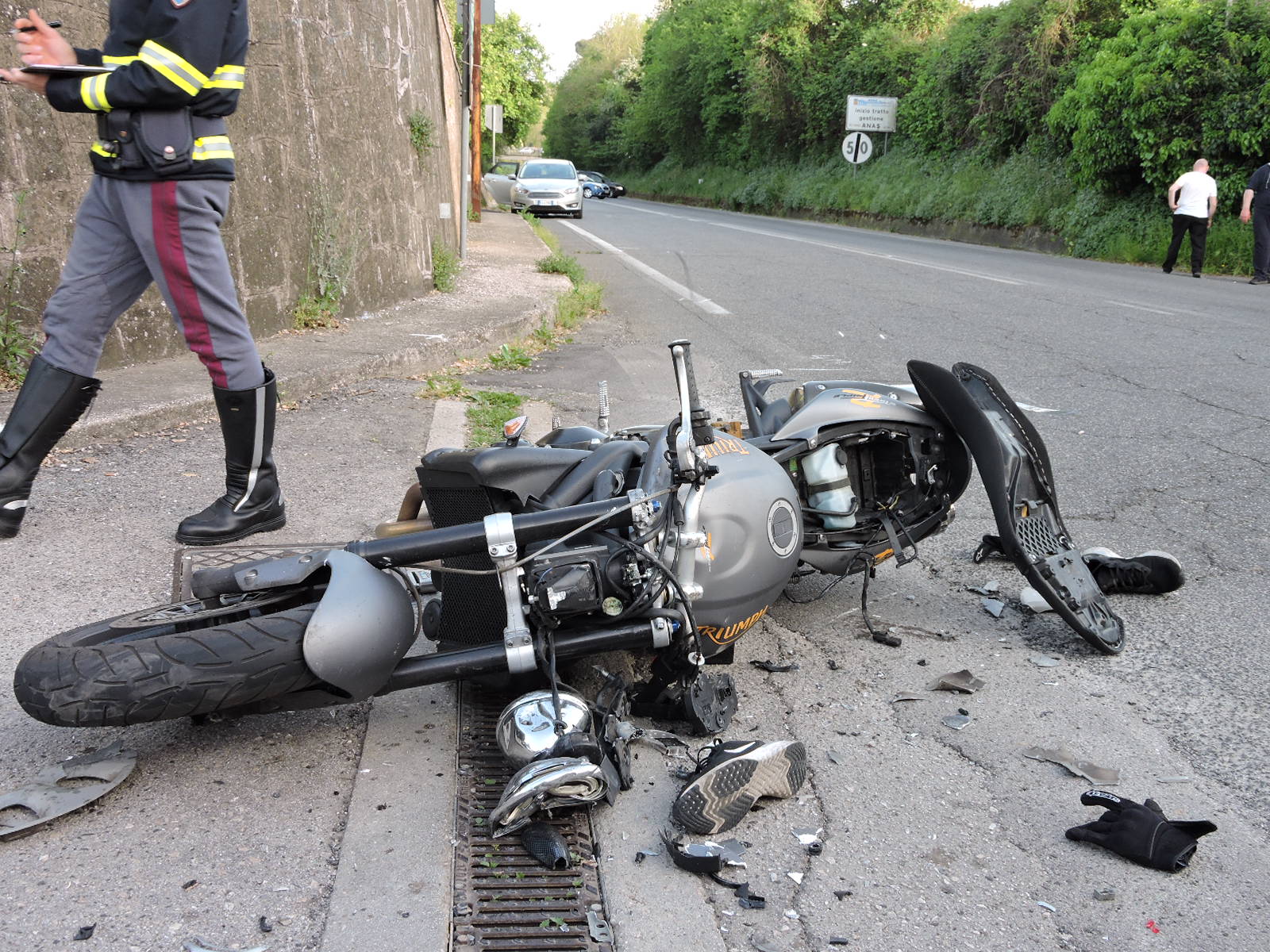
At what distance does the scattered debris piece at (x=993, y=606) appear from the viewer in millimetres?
3554

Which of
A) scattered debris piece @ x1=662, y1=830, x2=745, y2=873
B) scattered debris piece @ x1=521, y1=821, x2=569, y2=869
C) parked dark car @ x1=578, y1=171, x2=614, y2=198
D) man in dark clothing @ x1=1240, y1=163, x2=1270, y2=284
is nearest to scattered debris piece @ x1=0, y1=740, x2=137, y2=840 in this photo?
scattered debris piece @ x1=521, y1=821, x2=569, y2=869

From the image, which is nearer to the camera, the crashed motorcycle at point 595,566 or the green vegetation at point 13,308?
the crashed motorcycle at point 595,566

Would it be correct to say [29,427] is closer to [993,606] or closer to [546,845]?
[546,845]

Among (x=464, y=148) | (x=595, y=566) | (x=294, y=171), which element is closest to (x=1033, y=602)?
(x=595, y=566)

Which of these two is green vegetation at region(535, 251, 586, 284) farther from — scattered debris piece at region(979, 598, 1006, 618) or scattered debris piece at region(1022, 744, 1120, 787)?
scattered debris piece at region(1022, 744, 1120, 787)

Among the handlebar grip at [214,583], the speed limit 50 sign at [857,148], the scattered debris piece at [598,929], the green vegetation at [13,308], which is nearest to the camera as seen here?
the scattered debris piece at [598,929]

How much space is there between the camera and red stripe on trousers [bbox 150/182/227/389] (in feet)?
11.1

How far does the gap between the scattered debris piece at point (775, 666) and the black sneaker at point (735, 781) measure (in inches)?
24.6

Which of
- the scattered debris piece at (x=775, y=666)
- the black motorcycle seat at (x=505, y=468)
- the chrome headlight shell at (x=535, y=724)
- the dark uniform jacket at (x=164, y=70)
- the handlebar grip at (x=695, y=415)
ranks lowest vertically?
the scattered debris piece at (x=775, y=666)

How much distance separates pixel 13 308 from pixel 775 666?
155 inches

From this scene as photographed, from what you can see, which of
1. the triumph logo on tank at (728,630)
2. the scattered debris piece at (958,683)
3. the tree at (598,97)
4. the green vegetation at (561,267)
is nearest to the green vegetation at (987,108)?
the green vegetation at (561,267)

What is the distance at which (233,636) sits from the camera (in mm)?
2240

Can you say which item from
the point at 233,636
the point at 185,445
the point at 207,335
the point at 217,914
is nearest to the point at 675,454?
the point at 233,636

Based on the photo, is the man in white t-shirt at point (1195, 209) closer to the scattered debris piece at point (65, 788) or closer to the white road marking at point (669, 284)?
the white road marking at point (669, 284)
